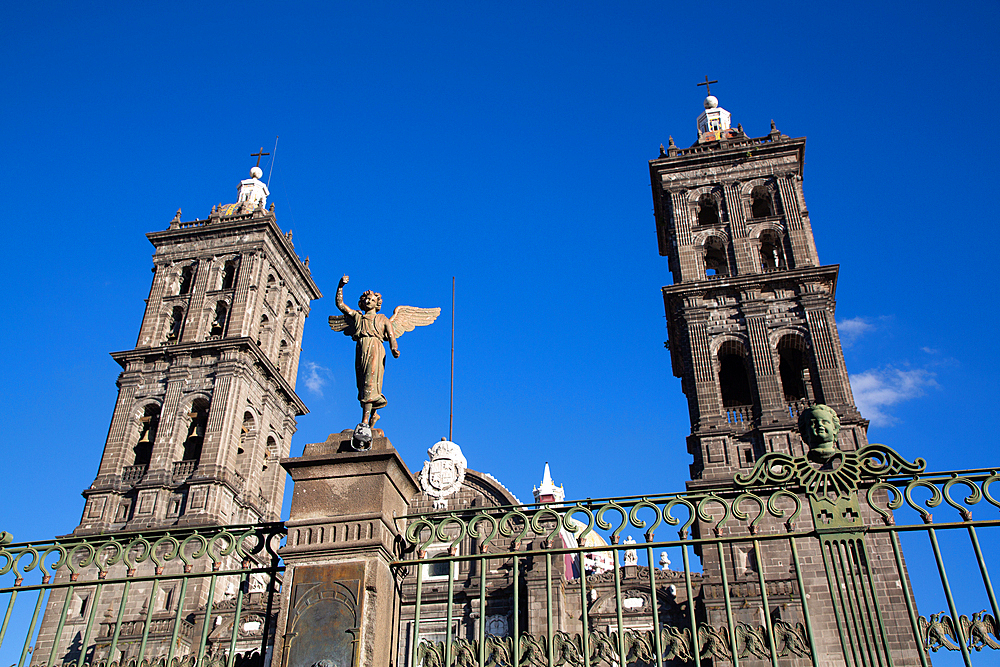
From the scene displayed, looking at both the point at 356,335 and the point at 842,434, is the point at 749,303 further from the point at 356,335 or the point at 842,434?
the point at 356,335

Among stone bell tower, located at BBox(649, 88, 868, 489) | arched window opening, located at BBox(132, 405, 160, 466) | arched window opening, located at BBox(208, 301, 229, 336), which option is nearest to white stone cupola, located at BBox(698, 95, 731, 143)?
stone bell tower, located at BBox(649, 88, 868, 489)

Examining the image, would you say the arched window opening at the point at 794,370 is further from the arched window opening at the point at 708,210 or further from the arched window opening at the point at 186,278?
the arched window opening at the point at 186,278

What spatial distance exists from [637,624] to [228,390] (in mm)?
20379

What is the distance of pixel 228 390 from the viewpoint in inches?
1447

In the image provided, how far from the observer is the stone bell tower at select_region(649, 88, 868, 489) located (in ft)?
96.9

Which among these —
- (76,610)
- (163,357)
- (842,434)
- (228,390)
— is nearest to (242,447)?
(228,390)

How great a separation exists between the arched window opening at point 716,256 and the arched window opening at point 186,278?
2541 cm

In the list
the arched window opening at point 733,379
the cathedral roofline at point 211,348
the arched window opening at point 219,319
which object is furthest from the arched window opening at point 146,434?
the arched window opening at point 733,379

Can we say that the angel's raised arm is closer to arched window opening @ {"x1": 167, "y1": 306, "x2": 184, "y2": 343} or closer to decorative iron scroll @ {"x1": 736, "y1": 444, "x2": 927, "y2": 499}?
decorative iron scroll @ {"x1": 736, "y1": 444, "x2": 927, "y2": 499}

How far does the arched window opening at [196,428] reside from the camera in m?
37.3

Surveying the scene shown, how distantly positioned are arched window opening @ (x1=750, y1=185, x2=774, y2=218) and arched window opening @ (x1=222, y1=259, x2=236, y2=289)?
2516 cm

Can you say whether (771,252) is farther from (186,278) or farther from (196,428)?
(186,278)

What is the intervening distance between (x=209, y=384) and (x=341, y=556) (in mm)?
32764

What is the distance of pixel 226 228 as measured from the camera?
4328cm
